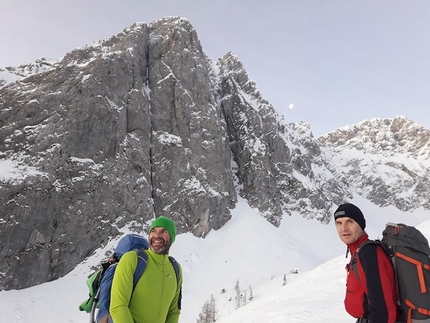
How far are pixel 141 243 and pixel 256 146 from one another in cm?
9512

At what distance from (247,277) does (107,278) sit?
2372 inches

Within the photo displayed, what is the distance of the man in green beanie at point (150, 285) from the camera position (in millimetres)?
3377

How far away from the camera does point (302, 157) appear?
127 m

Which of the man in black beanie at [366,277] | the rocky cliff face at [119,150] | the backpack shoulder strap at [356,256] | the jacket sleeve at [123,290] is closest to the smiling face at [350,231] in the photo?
the man in black beanie at [366,277]

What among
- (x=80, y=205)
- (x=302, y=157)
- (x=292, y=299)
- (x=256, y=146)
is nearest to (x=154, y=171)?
(x=80, y=205)

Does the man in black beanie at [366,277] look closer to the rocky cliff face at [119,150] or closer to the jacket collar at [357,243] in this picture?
the jacket collar at [357,243]

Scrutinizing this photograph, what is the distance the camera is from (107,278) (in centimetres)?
398

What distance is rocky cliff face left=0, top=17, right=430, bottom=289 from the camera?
2018 inches

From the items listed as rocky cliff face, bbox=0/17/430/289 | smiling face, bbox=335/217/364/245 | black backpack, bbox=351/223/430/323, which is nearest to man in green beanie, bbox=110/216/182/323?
smiling face, bbox=335/217/364/245

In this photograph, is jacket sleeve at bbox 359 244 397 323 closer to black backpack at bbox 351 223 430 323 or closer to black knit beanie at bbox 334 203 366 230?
black backpack at bbox 351 223 430 323

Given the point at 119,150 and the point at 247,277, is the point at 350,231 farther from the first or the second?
the point at 119,150

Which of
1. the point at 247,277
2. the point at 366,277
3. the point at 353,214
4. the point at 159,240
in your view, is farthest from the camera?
the point at 247,277

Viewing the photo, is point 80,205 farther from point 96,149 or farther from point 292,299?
point 292,299

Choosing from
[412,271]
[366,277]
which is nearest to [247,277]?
[366,277]
